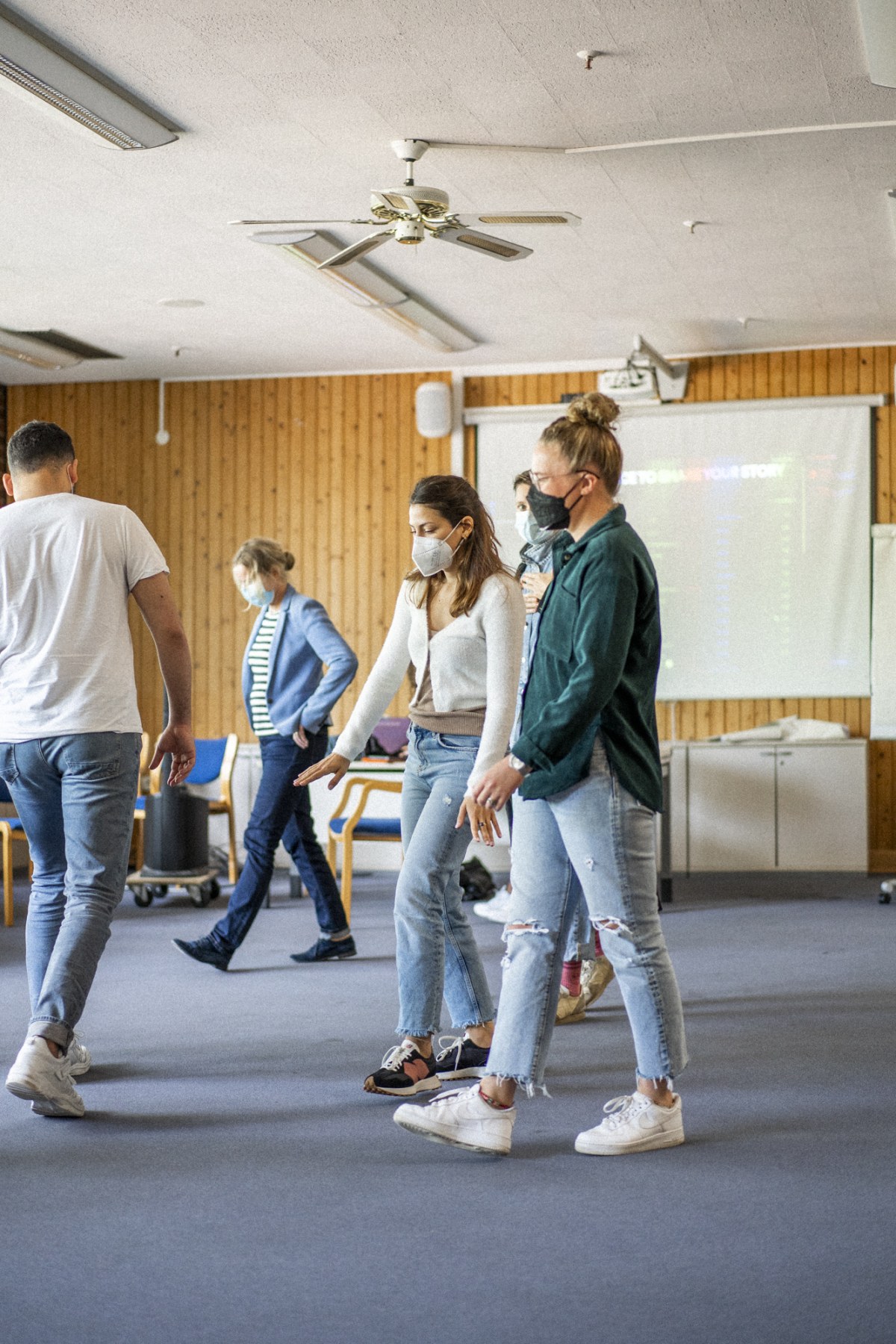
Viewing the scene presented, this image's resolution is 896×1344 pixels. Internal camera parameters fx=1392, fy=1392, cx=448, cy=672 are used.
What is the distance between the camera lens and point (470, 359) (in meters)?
8.82

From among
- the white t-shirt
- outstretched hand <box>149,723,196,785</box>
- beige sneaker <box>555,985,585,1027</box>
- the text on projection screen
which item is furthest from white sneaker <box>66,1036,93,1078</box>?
the text on projection screen

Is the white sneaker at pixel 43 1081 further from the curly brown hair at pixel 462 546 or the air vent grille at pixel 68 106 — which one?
the air vent grille at pixel 68 106

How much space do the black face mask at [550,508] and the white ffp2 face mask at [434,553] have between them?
379 mm

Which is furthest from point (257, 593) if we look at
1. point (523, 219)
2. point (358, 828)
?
point (523, 219)

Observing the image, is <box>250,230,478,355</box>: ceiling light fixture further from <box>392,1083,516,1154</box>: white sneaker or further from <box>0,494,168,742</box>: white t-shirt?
<box>392,1083,516,1154</box>: white sneaker

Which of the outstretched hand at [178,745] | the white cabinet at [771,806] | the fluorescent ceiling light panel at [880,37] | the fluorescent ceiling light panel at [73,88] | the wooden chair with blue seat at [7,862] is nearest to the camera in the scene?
the outstretched hand at [178,745]

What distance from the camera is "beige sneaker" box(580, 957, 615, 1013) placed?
14.5ft

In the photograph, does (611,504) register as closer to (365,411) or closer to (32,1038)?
(32,1038)

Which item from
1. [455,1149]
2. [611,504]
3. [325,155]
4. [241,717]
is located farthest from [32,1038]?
[241,717]

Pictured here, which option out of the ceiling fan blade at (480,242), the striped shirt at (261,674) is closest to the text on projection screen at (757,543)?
the ceiling fan blade at (480,242)

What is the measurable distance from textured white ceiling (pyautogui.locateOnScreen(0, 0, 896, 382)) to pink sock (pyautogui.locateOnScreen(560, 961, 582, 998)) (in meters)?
2.87

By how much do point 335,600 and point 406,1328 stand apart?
287 inches

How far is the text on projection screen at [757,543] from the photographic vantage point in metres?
8.45

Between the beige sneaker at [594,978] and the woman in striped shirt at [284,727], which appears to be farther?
the woman in striped shirt at [284,727]
